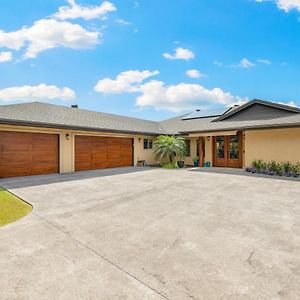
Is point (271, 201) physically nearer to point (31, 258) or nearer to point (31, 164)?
point (31, 258)

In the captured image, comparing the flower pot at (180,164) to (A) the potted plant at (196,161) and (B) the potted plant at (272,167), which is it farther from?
(B) the potted plant at (272,167)

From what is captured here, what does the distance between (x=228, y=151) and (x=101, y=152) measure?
10635mm

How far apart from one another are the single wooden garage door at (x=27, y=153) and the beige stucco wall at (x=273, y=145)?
14.2 m

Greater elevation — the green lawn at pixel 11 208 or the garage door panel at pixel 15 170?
the garage door panel at pixel 15 170

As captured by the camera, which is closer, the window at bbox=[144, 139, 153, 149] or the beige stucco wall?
the beige stucco wall

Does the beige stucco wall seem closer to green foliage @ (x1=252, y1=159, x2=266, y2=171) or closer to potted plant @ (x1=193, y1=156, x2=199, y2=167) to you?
green foliage @ (x1=252, y1=159, x2=266, y2=171)

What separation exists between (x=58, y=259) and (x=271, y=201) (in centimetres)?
711

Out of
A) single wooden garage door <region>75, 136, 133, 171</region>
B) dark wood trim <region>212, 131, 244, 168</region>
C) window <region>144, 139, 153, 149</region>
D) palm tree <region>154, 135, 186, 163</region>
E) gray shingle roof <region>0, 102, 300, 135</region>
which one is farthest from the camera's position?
window <region>144, 139, 153, 149</region>

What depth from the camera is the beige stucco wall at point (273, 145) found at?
46.5ft

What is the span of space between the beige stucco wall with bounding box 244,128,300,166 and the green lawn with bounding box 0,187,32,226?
14976 mm

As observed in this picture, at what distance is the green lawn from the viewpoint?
572cm

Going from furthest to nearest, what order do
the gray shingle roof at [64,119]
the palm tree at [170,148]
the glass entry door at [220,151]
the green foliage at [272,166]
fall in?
1. the palm tree at [170,148]
2. the glass entry door at [220,151]
3. the green foliage at [272,166]
4. the gray shingle roof at [64,119]

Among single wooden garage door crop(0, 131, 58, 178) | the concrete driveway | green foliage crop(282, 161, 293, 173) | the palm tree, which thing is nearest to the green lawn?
the concrete driveway

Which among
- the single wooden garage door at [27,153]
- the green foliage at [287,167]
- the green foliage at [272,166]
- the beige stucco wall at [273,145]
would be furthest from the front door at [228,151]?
the single wooden garage door at [27,153]
